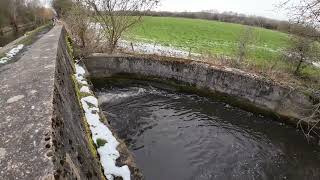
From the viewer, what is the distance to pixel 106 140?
229 inches

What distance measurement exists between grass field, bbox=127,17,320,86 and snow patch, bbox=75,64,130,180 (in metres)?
11.6

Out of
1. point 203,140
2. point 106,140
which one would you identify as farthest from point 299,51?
point 106,140

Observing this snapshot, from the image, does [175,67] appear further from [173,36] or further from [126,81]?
[173,36]

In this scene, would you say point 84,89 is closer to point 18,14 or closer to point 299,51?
point 299,51

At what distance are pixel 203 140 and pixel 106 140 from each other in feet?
14.7

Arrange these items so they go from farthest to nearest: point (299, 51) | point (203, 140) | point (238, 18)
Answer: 1. point (238, 18)
2. point (299, 51)
3. point (203, 140)

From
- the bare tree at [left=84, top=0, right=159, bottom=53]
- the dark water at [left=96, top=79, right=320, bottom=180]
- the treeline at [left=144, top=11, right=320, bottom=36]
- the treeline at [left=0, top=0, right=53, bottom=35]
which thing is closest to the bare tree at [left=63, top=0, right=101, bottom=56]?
the bare tree at [left=84, top=0, right=159, bottom=53]

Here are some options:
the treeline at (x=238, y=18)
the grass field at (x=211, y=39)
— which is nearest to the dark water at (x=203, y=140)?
the grass field at (x=211, y=39)

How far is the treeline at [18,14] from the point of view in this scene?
35156 millimetres

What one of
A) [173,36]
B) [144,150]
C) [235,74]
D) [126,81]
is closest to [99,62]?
[126,81]

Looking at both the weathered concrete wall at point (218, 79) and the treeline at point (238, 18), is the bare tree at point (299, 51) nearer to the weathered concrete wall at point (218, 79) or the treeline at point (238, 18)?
the weathered concrete wall at point (218, 79)

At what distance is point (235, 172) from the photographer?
796 centimetres

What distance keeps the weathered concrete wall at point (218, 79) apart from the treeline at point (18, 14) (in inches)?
940

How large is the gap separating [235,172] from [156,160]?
7.10ft
